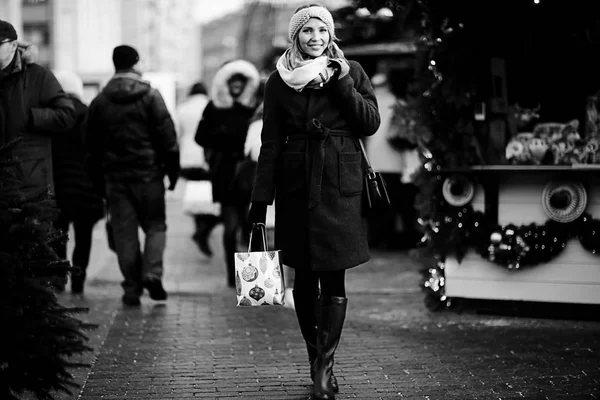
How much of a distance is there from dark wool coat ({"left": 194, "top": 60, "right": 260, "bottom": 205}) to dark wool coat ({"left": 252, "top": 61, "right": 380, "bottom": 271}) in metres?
4.26

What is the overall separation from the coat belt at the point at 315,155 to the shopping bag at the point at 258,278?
0.36 metres

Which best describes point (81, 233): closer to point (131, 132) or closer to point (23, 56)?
point (131, 132)

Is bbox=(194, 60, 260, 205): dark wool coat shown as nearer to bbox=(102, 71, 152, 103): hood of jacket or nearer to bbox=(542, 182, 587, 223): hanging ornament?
bbox=(102, 71, 152, 103): hood of jacket

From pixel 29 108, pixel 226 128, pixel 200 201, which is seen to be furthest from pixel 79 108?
pixel 200 201

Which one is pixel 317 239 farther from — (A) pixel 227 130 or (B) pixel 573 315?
(A) pixel 227 130

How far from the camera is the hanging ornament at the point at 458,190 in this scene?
7.89 m

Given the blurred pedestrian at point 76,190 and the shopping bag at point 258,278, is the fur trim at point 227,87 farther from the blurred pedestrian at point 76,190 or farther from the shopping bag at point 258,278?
the shopping bag at point 258,278

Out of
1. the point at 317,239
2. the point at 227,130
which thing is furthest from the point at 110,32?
the point at 317,239

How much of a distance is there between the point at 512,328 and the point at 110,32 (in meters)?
31.2

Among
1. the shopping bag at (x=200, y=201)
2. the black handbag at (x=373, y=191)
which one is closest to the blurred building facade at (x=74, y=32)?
the shopping bag at (x=200, y=201)

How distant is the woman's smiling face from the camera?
210 inches

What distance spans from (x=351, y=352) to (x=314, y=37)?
225 cm

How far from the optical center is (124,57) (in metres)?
8.70

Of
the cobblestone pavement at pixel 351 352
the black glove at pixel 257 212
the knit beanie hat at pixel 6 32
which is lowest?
the cobblestone pavement at pixel 351 352
